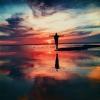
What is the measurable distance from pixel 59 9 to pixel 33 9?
0.74 ft

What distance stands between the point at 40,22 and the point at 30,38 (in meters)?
A: 0.16

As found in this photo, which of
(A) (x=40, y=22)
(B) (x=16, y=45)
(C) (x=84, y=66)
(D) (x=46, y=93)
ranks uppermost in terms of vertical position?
(A) (x=40, y=22)

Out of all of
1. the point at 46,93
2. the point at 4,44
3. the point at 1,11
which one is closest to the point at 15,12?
the point at 1,11

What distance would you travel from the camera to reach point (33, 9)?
2.68 metres

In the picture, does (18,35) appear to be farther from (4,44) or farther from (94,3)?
(94,3)

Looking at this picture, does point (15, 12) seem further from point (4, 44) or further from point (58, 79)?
point (58, 79)

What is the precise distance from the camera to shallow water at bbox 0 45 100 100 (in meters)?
2.54

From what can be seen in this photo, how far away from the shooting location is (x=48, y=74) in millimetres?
2586

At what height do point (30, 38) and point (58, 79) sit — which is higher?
point (30, 38)

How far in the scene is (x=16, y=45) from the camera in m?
2.66

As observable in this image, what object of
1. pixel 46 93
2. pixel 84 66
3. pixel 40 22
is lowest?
pixel 46 93

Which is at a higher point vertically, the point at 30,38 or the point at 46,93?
the point at 30,38

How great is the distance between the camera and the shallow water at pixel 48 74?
2.54m

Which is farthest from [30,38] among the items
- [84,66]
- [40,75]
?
[84,66]
